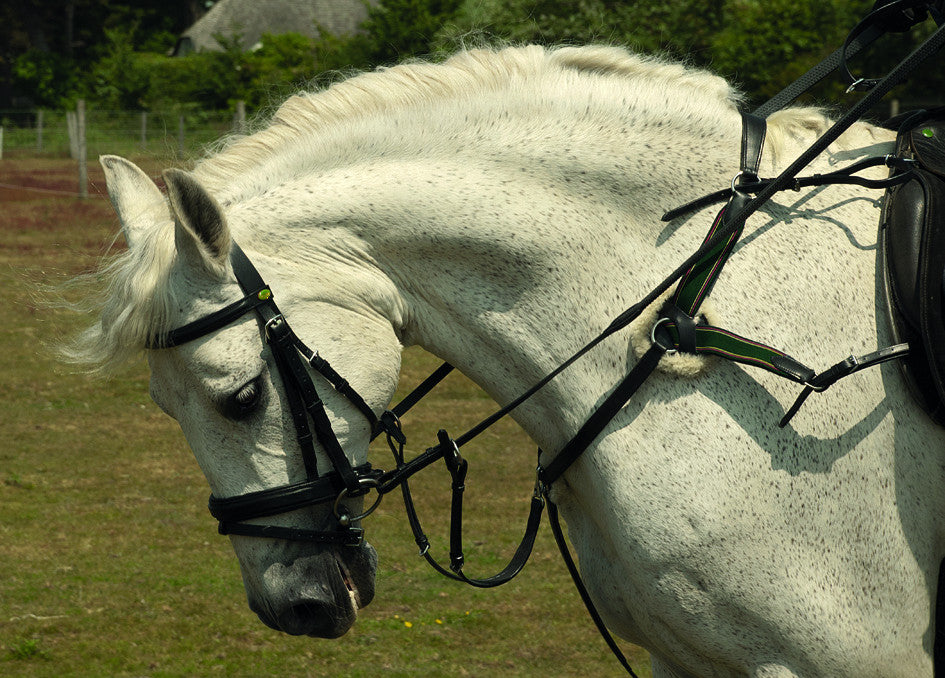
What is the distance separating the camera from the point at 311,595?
2434 mm

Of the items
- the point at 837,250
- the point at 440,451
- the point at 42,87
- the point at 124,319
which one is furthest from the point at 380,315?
the point at 42,87

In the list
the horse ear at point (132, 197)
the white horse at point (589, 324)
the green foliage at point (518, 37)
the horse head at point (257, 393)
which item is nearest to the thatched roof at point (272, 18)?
the green foliage at point (518, 37)

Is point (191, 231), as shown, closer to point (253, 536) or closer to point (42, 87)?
point (253, 536)

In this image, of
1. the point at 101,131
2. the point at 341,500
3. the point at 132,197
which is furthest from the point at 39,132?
the point at 341,500

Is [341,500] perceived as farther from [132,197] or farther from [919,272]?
[919,272]

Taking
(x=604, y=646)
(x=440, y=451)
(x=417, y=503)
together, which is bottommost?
(x=417, y=503)

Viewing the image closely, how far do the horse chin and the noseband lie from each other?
0.21 ft

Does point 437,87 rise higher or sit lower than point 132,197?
higher

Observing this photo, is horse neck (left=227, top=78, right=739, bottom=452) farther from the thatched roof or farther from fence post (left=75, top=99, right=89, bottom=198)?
the thatched roof

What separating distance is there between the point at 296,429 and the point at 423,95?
0.94m

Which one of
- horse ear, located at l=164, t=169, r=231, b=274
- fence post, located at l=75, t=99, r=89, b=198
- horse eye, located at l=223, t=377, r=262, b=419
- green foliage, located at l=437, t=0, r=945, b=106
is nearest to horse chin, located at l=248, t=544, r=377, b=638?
horse eye, located at l=223, t=377, r=262, b=419

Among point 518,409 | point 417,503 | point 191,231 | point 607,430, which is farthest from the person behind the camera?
point 417,503

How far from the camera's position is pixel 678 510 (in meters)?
2.30

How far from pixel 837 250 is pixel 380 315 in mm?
1158
